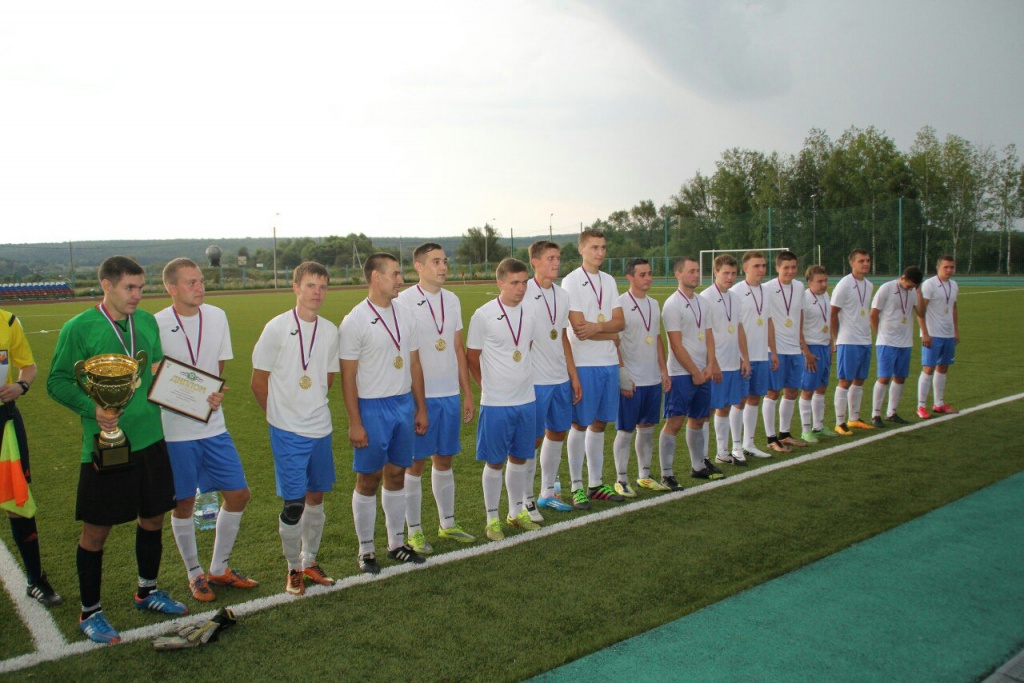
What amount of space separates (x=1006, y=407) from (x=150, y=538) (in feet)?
31.3

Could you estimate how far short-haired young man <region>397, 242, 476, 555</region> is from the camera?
16.0 feet

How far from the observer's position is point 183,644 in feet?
11.5

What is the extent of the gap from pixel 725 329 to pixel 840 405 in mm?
2533

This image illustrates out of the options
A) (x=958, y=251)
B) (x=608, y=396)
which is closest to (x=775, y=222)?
(x=958, y=251)

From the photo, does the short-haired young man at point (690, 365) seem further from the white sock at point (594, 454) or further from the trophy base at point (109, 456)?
the trophy base at point (109, 456)

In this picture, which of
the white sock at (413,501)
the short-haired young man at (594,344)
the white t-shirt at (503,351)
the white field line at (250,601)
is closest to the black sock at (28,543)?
the white field line at (250,601)

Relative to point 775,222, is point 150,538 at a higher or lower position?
lower

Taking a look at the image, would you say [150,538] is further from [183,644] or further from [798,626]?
[798,626]

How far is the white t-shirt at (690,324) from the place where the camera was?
20.7 feet

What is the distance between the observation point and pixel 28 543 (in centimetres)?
408

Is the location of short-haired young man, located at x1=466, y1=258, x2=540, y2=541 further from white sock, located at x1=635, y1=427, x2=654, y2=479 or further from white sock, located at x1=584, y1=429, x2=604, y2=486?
white sock, located at x1=635, y1=427, x2=654, y2=479

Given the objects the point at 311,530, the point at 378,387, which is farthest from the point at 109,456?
the point at 378,387

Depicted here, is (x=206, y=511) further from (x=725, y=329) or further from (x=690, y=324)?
(x=725, y=329)

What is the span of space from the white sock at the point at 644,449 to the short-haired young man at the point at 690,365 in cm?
10
